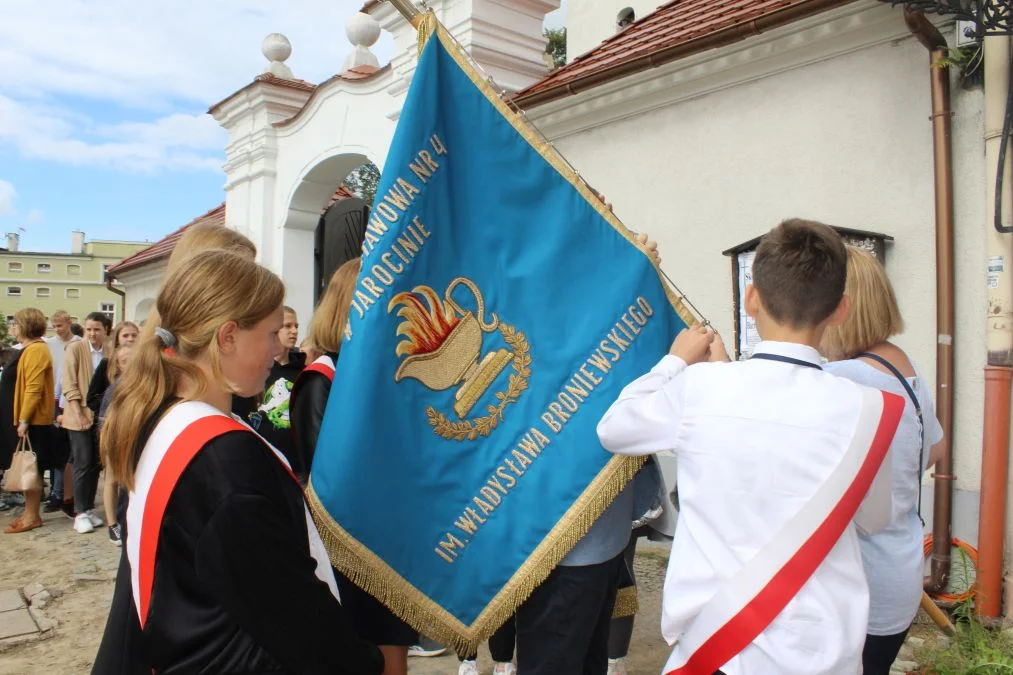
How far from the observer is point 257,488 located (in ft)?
4.27

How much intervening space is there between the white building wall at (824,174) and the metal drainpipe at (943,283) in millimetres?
74

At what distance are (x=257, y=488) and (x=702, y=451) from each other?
850 millimetres

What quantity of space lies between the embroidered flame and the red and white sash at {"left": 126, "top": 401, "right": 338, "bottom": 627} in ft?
2.47

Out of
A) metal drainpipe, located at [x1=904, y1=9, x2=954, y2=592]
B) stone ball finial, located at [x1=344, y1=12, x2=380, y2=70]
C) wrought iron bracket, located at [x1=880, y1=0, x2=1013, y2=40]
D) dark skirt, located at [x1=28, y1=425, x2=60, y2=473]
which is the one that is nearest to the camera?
wrought iron bracket, located at [x1=880, y1=0, x2=1013, y2=40]

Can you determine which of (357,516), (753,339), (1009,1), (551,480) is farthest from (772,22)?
(357,516)

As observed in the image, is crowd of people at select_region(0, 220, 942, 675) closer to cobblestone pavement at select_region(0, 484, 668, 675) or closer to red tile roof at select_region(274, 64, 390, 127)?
cobblestone pavement at select_region(0, 484, 668, 675)

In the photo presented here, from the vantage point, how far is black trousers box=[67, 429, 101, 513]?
21.0ft

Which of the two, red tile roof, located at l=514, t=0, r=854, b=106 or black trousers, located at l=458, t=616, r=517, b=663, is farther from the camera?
red tile roof, located at l=514, t=0, r=854, b=106

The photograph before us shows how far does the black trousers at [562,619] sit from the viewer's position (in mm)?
2023

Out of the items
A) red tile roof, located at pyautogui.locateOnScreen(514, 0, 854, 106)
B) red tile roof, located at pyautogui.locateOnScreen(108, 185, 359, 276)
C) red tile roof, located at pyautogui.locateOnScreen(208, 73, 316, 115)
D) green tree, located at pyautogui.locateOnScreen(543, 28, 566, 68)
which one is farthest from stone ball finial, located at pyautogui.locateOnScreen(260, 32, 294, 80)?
green tree, located at pyautogui.locateOnScreen(543, 28, 566, 68)

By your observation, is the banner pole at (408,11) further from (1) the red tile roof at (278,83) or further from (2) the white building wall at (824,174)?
(1) the red tile roof at (278,83)

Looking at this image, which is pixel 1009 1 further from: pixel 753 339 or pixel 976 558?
pixel 976 558

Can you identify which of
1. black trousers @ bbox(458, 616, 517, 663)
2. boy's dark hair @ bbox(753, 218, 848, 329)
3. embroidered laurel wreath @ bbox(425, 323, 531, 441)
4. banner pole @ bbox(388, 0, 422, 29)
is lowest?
black trousers @ bbox(458, 616, 517, 663)

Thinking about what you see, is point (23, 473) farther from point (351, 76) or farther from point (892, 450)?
point (892, 450)
